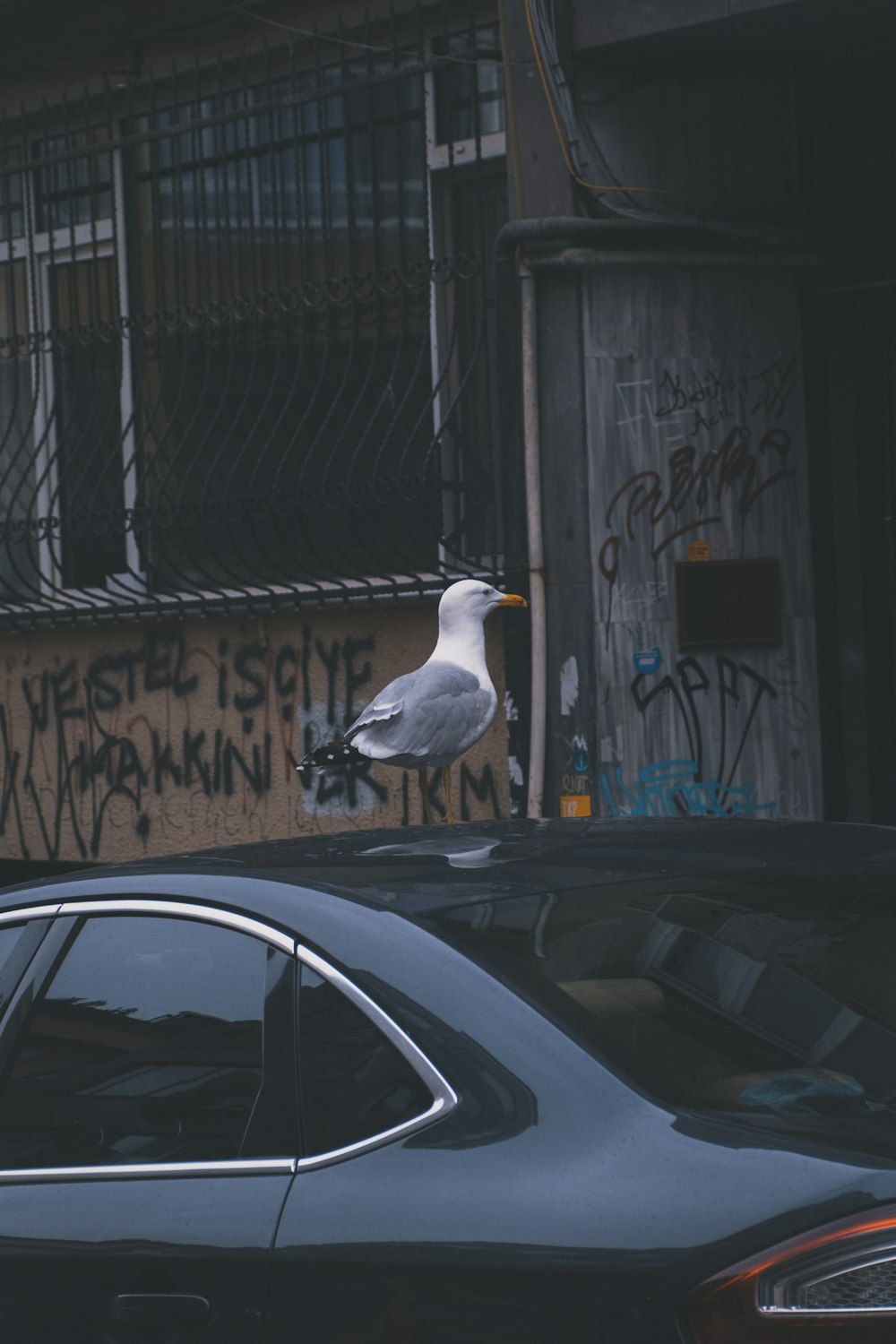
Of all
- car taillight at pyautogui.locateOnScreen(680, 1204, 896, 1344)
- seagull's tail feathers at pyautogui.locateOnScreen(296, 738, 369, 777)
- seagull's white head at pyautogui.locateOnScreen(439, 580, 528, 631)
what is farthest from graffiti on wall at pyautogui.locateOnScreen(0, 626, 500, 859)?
car taillight at pyautogui.locateOnScreen(680, 1204, 896, 1344)

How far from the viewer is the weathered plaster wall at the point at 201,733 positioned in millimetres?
8641

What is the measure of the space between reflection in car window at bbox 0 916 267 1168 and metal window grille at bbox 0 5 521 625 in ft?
15.7

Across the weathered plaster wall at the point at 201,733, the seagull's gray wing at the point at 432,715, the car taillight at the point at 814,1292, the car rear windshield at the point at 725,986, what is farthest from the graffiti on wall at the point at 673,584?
the car taillight at the point at 814,1292

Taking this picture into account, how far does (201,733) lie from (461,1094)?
6720 mm

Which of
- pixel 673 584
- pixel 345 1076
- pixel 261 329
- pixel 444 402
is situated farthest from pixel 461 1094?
pixel 261 329

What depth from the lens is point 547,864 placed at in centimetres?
323

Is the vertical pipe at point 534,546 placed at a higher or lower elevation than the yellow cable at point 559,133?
lower

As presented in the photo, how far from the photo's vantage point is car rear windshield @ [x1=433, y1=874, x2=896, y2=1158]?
2.69m

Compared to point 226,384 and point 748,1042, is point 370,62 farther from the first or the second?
point 748,1042

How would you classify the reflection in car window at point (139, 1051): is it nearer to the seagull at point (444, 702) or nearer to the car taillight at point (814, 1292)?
the car taillight at point (814, 1292)

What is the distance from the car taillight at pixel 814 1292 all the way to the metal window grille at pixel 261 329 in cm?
578

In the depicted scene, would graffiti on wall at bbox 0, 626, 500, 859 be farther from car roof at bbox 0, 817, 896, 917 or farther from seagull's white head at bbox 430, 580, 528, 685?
car roof at bbox 0, 817, 896, 917

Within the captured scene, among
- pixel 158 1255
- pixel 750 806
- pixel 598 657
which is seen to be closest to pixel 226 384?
pixel 598 657

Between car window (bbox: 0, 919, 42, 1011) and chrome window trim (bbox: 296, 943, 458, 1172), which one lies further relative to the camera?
car window (bbox: 0, 919, 42, 1011)
